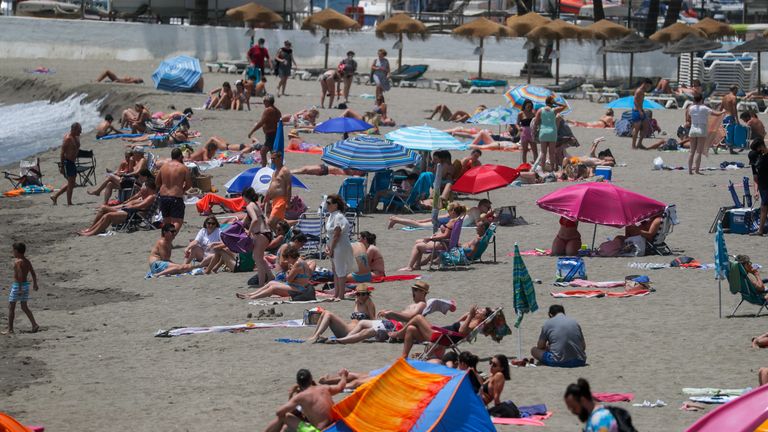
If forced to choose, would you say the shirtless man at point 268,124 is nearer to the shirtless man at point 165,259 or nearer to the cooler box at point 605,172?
the cooler box at point 605,172

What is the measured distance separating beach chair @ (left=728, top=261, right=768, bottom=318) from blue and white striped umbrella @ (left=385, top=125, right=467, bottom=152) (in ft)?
23.0

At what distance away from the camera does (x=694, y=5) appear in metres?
62.9

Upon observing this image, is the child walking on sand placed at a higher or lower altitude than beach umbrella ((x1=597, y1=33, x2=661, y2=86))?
lower

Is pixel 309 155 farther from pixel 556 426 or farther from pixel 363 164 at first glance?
pixel 556 426

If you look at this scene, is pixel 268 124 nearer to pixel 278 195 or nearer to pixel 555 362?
pixel 278 195

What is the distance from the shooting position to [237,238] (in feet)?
50.0

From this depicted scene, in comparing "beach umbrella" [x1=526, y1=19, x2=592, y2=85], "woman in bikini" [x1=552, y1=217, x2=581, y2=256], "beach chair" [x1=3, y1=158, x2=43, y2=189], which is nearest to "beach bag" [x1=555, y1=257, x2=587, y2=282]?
"woman in bikini" [x1=552, y1=217, x2=581, y2=256]

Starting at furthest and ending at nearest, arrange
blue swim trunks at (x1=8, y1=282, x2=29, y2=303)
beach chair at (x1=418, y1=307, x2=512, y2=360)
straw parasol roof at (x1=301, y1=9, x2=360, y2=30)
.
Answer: straw parasol roof at (x1=301, y1=9, x2=360, y2=30), blue swim trunks at (x1=8, y1=282, x2=29, y2=303), beach chair at (x1=418, y1=307, x2=512, y2=360)

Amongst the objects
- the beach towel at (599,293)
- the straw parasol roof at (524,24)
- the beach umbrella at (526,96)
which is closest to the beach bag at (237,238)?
the beach towel at (599,293)

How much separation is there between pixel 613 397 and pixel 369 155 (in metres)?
8.84

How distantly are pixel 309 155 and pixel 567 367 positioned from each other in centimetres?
1372

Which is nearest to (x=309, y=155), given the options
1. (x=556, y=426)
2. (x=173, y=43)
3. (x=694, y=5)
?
(x=556, y=426)

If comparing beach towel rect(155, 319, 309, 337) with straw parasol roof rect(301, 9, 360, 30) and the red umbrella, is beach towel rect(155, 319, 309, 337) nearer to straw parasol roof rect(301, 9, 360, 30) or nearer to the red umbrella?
the red umbrella

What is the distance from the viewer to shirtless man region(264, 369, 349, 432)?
348 inches
